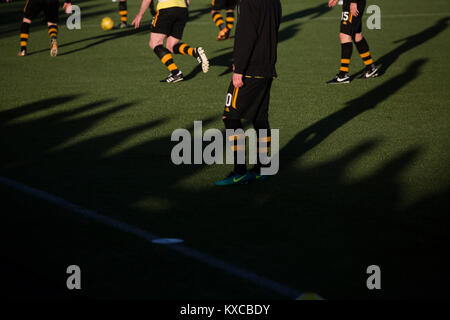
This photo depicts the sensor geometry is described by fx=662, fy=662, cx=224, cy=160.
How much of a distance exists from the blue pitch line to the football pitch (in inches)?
0.7

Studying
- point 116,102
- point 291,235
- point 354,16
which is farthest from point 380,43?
point 291,235

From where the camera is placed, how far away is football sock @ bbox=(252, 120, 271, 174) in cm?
654

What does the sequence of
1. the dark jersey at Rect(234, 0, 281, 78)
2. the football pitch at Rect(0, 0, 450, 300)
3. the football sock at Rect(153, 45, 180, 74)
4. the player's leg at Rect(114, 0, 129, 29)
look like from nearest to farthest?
the football pitch at Rect(0, 0, 450, 300), the dark jersey at Rect(234, 0, 281, 78), the football sock at Rect(153, 45, 180, 74), the player's leg at Rect(114, 0, 129, 29)

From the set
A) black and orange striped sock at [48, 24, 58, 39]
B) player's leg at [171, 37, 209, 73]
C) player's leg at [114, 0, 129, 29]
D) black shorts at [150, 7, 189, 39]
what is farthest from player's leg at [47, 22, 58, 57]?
player's leg at [114, 0, 129, 29]

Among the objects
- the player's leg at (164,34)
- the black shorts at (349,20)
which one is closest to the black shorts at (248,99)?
the black shorts at (349,20)

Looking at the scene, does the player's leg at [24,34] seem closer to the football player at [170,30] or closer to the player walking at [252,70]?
the football player at [170,30]

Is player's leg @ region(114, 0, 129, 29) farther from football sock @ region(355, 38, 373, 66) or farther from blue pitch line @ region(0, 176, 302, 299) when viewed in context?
blue pitch line @ region(0, 176, 302, 299)

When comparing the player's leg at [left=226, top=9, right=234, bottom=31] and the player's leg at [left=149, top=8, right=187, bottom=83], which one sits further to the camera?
the player's leg at [left=226, top=9, right=234, bottom=31]

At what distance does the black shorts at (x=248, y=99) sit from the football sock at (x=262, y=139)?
0.39ft

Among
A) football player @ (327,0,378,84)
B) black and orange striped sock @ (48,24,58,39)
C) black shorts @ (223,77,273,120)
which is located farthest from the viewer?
black and orange striped sock @ (48,24,58,39)

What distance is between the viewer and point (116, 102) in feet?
34.3

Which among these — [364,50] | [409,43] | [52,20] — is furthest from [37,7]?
[409,43]
